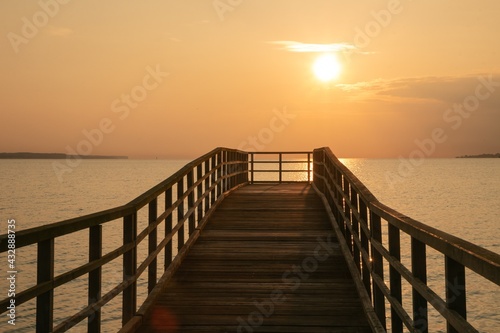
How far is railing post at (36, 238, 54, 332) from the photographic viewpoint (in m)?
3.40

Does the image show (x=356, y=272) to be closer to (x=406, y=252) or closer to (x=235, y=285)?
(x=235, y=285)

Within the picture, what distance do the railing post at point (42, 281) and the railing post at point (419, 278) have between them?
7.51 ft

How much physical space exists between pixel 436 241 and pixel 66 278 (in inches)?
92.2

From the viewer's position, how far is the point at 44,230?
11.3ft

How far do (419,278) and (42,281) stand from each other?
2.36 m

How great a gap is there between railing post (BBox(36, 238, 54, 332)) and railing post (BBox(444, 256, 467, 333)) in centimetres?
226

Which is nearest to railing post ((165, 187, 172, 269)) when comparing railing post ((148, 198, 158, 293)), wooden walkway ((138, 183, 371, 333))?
wooden walkway ((138, 183, 371, 333))

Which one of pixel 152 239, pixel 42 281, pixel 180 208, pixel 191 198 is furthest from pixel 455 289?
pixel 191 198

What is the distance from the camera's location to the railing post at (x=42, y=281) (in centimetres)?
340

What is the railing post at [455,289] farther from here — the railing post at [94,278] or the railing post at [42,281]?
the railing post at [94,278]

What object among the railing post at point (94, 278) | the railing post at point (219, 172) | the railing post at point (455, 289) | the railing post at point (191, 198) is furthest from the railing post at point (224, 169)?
the railing post at point (455, 289)

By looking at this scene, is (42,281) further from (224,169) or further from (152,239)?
(224,169)

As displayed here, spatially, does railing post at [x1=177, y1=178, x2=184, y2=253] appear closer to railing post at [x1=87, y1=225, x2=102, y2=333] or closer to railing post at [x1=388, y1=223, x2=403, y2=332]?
railing post at [x1=87, y1=225, x2=102, y2=333]

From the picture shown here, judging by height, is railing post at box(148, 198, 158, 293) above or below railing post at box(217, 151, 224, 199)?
below
